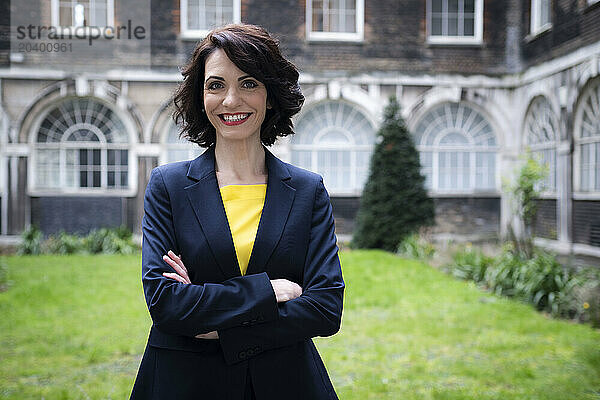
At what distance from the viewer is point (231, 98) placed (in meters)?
1.84

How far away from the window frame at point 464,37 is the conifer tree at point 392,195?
245cm

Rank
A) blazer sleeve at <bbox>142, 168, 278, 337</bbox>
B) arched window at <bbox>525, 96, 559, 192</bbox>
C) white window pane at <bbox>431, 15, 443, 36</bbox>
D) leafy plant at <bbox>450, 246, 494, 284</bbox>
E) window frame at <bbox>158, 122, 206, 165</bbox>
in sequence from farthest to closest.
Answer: white window pane at <bbox>431, 15, 443, 36</bbox>, window frame at <bbox>158, 122, 206, 165</bbox>, arched window at <bbox>525, 96, 559, 192</bbox>, leafy plant at <bbox>450, 246, 494, 284</bbox>, blazer sleeve at <bbox>142, 168, 278, 337</bbox>

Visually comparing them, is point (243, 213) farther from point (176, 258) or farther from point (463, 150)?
point (463, 150)

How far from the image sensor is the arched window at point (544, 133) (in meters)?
11.9

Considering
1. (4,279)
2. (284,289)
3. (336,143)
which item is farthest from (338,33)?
(284,289)

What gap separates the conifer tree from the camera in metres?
11.2

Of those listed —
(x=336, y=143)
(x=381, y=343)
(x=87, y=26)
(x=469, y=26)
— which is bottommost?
(x=381, y=343)

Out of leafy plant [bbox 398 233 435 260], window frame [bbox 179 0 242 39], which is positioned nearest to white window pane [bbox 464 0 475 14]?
window frame [bbox 179 0 242 39]

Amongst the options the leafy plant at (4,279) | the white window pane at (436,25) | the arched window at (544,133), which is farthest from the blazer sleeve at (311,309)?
the white window pane at (436,25)

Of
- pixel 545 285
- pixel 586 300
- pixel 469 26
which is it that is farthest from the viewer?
pixel 469 26

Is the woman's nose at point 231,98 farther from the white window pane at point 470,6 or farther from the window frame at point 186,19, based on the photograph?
the white window pane at point 470,6

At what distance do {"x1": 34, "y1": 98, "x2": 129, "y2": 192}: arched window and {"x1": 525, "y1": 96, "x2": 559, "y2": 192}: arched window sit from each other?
8.45 meters

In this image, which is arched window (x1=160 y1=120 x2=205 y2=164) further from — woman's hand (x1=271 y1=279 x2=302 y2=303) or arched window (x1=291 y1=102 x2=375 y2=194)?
woman's hand (x1=271 y1=279 x2=302 y2=303)

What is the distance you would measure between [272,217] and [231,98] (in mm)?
377
